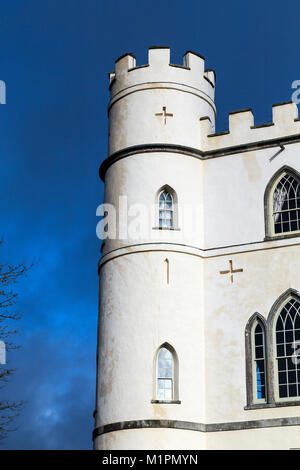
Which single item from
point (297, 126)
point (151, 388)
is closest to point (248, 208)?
point (297, 126)

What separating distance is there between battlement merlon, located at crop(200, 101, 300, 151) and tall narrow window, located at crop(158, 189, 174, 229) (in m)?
2.08

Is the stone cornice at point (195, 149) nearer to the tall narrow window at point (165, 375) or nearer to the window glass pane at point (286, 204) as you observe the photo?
the window glass pane at point (286, 204)

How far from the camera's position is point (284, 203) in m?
23.6

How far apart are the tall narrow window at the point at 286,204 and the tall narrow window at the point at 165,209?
307 centimetres

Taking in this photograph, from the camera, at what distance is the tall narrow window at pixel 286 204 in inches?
917

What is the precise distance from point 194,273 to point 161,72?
6749 millimetres

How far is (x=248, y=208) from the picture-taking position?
2392 cm

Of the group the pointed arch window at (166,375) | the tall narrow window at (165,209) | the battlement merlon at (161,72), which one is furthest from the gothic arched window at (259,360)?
the battlement merlon at (161,72)

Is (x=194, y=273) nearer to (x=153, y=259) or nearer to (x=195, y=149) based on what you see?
(x=153, y=259)

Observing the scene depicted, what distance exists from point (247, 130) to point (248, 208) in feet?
8.50

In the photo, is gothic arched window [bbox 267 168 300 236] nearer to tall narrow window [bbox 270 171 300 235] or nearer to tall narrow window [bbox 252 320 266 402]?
tall narrow window [bbox 270 171 300 235]

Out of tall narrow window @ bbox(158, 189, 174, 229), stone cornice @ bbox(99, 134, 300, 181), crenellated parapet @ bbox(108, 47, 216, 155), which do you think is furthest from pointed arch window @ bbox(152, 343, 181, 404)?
crenellated parapet @ bbox(108, 47, 216, 155)

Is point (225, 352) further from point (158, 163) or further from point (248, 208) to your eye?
point (158, 163)

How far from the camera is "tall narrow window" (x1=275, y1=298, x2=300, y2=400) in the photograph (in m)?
21.6
